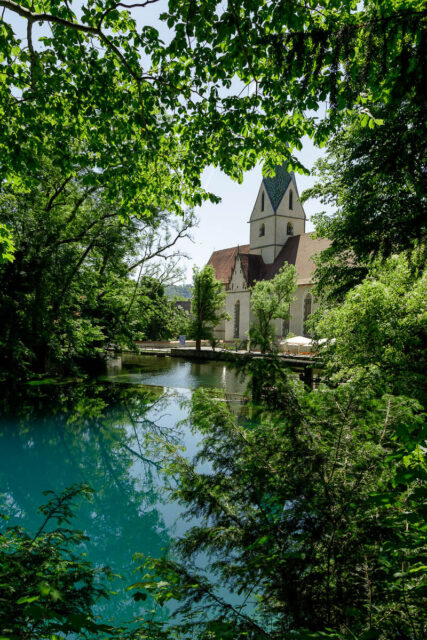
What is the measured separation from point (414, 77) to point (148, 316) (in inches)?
774

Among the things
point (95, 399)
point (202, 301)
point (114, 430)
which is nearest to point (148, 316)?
point (95, 399)

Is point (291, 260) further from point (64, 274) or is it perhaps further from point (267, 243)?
point (64, 274)

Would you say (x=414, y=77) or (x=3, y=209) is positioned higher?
(x=3, y=209)

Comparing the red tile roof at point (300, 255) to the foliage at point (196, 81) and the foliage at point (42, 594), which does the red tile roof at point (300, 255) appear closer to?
the foliage at point (196, 81)

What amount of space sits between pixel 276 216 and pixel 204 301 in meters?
17.7

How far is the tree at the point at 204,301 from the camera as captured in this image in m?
35.7

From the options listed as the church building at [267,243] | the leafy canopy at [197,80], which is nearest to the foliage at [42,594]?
the leafy canopy at [197,80]

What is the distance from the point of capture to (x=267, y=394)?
2645mm

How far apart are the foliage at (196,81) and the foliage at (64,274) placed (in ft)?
17.8

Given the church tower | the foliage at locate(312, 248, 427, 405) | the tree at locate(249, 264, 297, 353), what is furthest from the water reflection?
the church tower

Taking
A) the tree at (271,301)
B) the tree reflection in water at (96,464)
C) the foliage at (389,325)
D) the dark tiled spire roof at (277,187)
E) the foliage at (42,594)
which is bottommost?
the tree reflection in water at (96,464)

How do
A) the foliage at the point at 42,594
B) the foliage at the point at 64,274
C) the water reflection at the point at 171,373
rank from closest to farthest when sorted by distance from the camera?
the foliage at the point at 42,594 → the foliage at the point at 64,274 → the water reflection at the point at 171,373

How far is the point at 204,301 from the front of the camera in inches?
1412

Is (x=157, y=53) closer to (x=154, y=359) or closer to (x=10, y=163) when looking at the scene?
(x=10, y=163)
